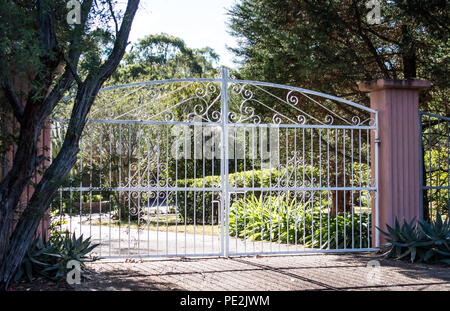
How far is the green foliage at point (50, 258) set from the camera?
5.43 meters

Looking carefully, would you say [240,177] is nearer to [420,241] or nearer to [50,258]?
[420,241]

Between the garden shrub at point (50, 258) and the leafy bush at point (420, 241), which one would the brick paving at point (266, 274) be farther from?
the garden shrub at point (50, 258)

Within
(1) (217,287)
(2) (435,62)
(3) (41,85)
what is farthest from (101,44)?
(2) (435,62)

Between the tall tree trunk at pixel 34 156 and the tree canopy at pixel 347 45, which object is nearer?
the tall tree trunk at pixel 34 156

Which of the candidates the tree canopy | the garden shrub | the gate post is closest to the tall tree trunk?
the garden shrub

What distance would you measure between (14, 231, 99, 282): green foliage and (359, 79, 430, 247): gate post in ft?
15.3

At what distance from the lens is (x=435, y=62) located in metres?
9.20

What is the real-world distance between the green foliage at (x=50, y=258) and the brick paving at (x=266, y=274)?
0.33m

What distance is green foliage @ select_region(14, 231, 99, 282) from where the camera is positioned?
543cm

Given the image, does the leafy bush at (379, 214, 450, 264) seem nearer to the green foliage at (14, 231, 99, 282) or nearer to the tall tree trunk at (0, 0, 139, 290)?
the green foliage at (14, 231, 99, 282)

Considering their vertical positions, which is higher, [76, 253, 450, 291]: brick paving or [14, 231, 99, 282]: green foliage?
[14, 231, 99, 282]: green foliage

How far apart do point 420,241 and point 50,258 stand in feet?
16.9

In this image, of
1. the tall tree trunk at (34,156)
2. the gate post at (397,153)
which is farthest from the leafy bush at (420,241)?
the tall tree trunk at (34,156)

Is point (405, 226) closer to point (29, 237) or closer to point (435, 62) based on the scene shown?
point (435, 62)
